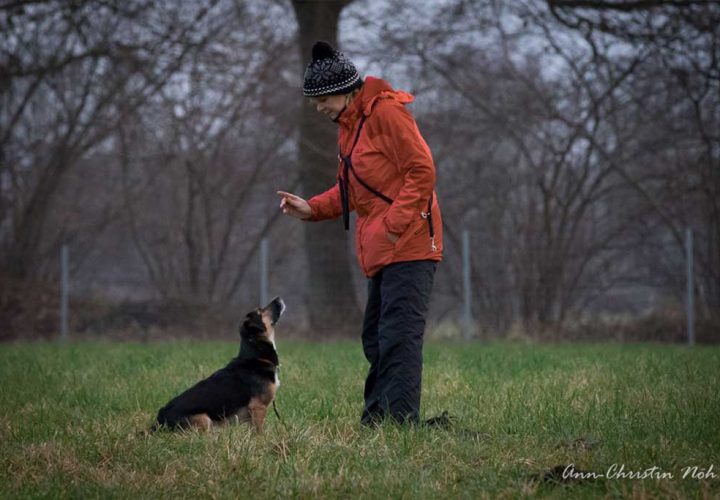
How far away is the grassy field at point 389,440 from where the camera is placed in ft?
12.7

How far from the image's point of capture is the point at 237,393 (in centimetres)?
546

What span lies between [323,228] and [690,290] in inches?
225

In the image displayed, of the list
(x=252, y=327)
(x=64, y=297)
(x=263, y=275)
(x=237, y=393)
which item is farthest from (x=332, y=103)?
(x=64, y=297)

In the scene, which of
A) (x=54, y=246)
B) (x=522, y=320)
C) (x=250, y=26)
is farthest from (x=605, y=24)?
(x=54, y=246)

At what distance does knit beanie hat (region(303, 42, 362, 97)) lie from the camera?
5094 millimetres

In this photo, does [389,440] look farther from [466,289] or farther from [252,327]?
[466,289]

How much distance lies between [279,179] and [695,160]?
711cm

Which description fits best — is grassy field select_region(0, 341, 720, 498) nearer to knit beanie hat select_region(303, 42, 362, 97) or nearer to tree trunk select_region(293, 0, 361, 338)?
knit beanie hat select_region(303, 42, 362, 97)

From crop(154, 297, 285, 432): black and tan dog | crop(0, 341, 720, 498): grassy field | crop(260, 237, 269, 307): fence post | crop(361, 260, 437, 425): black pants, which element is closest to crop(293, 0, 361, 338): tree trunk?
crop(260, 237, 269, 307): fence post

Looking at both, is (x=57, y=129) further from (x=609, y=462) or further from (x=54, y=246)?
(x=609, y=462)

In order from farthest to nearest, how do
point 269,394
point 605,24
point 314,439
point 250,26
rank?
1. point 250,26
2. point 605,24
3. point 269,394
4. point 314,439

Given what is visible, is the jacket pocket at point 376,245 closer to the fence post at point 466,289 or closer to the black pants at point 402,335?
the black pants at point 402,335

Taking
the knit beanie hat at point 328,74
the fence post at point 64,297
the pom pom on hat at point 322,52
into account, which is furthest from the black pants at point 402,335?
the fence post at point 64,297

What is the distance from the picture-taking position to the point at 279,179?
16.5m
